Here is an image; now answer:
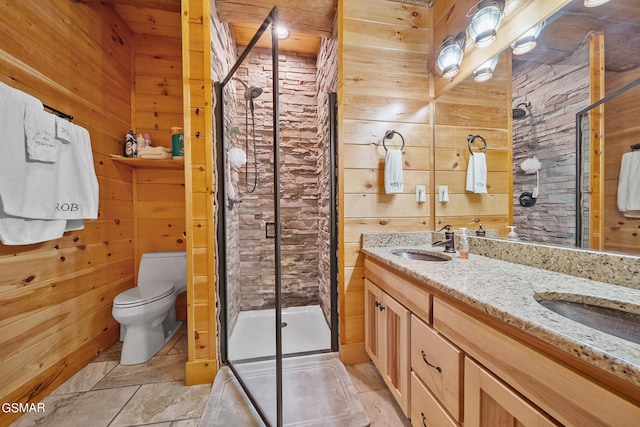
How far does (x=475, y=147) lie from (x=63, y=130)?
256cm

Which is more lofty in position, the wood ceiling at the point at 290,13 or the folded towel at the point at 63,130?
the wood ceiling at the point at 290,13

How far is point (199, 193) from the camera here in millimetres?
1543

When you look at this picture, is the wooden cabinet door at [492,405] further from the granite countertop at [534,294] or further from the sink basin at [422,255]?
the sink basin at [422,255]

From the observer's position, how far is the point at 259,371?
5.18ft

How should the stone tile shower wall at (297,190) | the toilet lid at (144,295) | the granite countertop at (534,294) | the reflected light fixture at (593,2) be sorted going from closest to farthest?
the granite countertop at (534,294) → the reflected light fixture at (593,2) → the toilet lid at (144,295) → the stone tile shower wall at (297,190)

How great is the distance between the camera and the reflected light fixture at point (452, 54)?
151 centimetres

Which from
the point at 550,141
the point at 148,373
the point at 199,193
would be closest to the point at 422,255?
the point at 550,141

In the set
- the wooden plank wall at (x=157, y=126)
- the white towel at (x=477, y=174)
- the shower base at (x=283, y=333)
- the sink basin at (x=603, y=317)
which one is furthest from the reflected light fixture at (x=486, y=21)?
the wooden plank wall at (x=157, y=126)

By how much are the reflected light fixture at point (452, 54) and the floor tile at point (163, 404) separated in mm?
2575

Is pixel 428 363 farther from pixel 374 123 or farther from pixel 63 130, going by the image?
pixel 63 130

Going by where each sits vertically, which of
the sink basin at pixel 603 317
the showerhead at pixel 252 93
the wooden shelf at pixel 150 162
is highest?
the showerhead at pixel 252 93

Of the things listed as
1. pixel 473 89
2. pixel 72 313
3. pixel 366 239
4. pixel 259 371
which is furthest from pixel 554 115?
pixel 72 313

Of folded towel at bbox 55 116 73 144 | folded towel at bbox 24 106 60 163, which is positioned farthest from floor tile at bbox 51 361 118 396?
folded towel at bbox 55 116 73 144

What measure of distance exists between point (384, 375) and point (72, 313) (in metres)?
2.05
